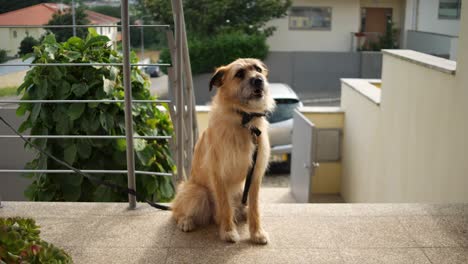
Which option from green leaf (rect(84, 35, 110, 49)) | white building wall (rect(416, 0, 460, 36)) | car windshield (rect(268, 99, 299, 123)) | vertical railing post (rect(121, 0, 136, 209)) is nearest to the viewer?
vertical railing post (rect(121, 0, 136, 209))

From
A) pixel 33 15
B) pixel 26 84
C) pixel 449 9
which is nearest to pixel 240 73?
pixel 26 84

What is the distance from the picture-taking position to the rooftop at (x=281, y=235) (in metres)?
2.46

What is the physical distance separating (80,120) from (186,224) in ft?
4.28

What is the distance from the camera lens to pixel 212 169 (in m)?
2.71

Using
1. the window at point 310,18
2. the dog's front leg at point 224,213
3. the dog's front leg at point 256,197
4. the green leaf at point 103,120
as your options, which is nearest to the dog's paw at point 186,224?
the dog's front leg at point 224,213

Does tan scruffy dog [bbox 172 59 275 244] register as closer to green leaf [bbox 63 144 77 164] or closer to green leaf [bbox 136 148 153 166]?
green leaf [bbox 136 148 153 166]

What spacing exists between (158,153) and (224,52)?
1460 cm

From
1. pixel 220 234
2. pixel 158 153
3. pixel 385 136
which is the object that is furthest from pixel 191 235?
pixel 385 136

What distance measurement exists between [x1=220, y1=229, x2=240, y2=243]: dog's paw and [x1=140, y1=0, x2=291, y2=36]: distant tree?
15.8m

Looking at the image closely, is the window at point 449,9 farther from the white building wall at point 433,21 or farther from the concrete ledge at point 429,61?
the concrete ledge at point 429,61

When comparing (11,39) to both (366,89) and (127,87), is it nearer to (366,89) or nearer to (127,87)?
(127,87)

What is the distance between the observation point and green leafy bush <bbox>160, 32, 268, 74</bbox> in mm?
→ 18125

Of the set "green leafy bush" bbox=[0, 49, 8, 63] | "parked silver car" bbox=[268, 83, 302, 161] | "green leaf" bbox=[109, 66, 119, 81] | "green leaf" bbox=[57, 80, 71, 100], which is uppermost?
"green leafy bush" bbox=[0, 49, 8, 63]

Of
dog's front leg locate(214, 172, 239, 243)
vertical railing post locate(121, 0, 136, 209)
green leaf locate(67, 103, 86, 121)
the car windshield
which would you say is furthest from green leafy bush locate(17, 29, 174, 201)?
the car windshield
